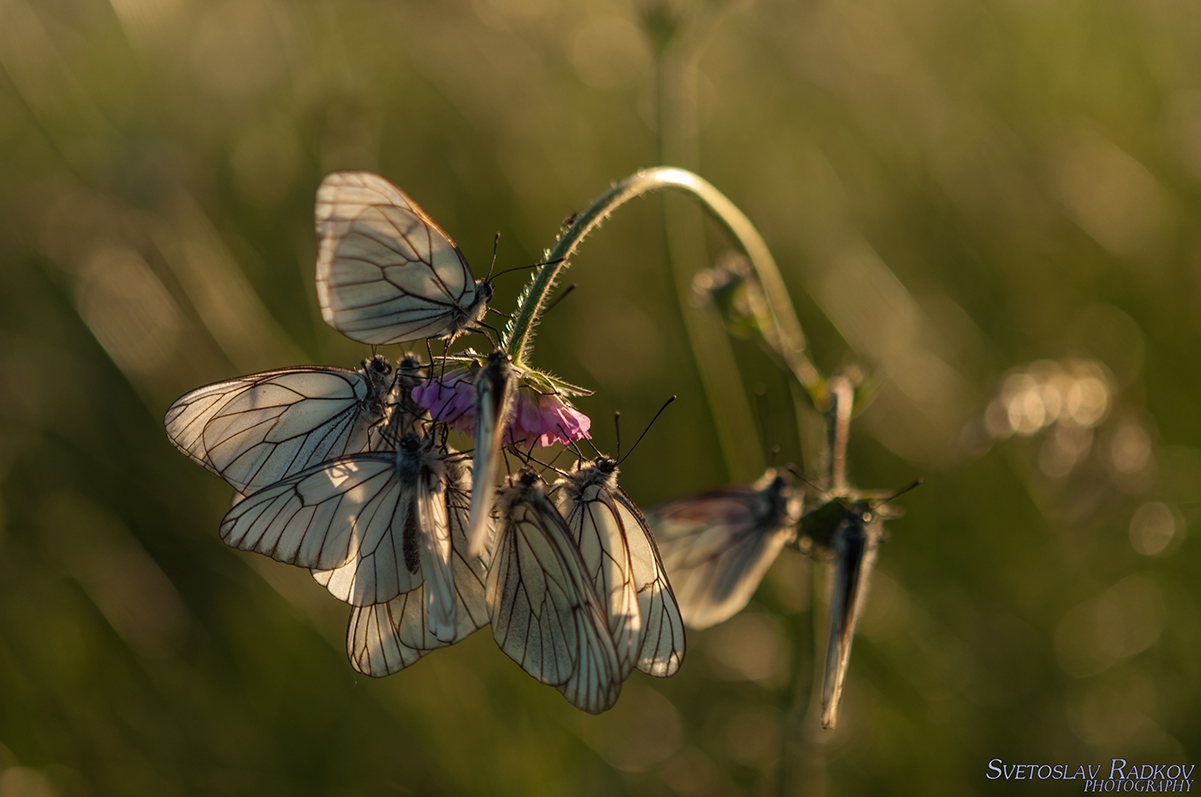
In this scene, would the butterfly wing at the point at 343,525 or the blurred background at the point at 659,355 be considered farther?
the blurred background at the point at 659,355

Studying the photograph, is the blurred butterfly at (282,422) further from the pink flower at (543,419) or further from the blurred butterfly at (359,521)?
the pink flower at (543,419)

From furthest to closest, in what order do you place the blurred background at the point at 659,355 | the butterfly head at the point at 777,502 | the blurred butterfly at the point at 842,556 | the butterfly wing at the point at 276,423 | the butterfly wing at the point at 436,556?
the blurred background at the point at 659,355, the butterfly head at the point at 777,502, the butterfly wing at the point at 276,423, the blurred butterfly at the point at 842,556, the butterfly wing at the point at 436,556

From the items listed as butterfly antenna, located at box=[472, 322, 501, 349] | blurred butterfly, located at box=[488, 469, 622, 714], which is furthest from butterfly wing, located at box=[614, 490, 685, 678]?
butterfly antenna, located at box=[472, 322, 501, 349]

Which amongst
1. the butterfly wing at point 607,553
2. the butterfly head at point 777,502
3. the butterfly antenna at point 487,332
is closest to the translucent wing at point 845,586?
the butterfly head at point 777,502

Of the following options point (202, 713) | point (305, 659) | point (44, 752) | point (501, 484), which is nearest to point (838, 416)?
point (501, 484)

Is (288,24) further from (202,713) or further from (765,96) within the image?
(202,713)

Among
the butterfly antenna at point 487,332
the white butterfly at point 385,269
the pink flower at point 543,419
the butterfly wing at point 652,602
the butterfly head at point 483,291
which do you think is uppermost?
the white butterfly at point 385,269
